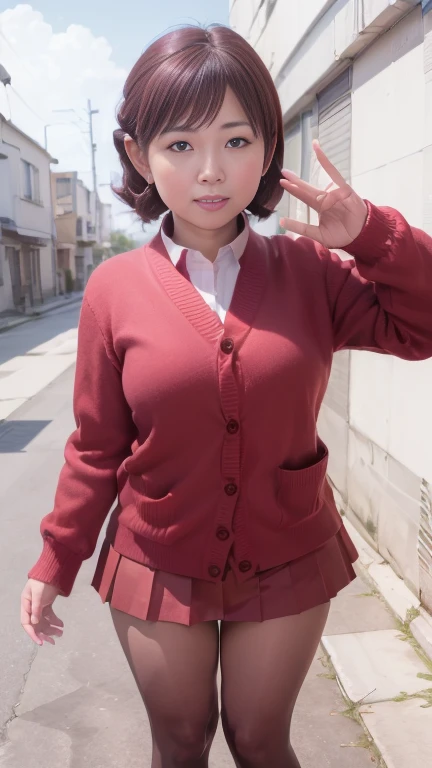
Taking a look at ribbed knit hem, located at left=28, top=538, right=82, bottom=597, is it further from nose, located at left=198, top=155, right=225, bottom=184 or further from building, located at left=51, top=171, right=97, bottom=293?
building, located at left=51, top=171, right=97, bottom=293

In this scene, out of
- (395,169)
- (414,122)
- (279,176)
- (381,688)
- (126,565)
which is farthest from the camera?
(395,169)

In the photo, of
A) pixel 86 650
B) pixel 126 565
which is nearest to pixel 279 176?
pixel 126 565

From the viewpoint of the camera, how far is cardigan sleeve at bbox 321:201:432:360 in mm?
1335

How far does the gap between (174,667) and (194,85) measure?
116 cm

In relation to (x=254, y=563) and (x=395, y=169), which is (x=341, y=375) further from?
(x=254, y=563)

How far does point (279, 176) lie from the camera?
1624mm

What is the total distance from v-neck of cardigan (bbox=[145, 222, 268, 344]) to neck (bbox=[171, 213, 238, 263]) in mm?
73

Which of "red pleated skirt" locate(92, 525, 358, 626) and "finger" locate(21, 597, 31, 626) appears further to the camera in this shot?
"finger" locate(21, 597, 31, 626)

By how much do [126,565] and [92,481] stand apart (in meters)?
0.20

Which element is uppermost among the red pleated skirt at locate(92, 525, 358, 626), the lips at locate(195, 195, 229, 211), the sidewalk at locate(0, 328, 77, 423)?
the lips at locate(195, 195, 229, 211)

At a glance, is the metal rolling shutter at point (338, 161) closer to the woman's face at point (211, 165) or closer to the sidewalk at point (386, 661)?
the sidewalk at point (386, 661)

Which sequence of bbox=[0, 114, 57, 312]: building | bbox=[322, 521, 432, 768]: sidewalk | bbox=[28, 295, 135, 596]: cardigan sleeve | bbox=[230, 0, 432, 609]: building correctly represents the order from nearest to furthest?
bbox=[28, 295, 135, 596]: cardigan sleeve → bbox=[322, 521, 432, 768]: sidewalk → bbox=[230, 0, 432, 609]: building → bbox=[0, 114, 57, 312]: building

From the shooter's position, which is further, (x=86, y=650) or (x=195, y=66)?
(x=86, y=650)

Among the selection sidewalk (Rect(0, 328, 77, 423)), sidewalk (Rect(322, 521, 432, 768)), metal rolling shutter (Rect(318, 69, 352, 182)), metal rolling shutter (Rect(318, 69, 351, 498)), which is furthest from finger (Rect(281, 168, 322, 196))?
sidewalk (Rect(0, 328, 77, 423))
